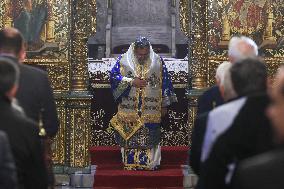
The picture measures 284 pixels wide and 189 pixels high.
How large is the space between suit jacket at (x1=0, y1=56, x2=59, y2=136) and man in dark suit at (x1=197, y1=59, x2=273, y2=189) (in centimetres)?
165

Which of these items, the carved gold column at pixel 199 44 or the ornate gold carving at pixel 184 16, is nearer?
the carved gold column at pixel 199 44

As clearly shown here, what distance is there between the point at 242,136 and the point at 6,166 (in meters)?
1.03

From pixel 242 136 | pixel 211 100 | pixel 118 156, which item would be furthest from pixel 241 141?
pixel 118 156

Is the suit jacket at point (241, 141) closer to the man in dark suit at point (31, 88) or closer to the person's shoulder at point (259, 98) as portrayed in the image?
the person's shoulder at point (259, 98)

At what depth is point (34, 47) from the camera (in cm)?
997

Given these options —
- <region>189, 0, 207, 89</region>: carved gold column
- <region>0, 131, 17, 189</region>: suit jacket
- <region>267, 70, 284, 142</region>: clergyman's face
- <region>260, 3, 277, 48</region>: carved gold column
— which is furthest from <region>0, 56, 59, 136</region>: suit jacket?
<region>260, 3, 277, 48</region>: carved gold column

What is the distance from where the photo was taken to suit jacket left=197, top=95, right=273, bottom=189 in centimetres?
330

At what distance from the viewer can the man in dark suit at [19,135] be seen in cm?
385

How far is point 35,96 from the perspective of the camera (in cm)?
494

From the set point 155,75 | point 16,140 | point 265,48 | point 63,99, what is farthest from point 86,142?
point 16,140

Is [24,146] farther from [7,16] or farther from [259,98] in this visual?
[7,16]

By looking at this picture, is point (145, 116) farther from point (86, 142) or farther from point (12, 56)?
point (12, 56)

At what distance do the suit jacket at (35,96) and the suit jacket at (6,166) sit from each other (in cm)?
148

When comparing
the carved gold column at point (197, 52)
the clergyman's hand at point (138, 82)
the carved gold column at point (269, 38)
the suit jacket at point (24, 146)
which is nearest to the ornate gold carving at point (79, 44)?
the clergyman's hand at point (138, 82)
